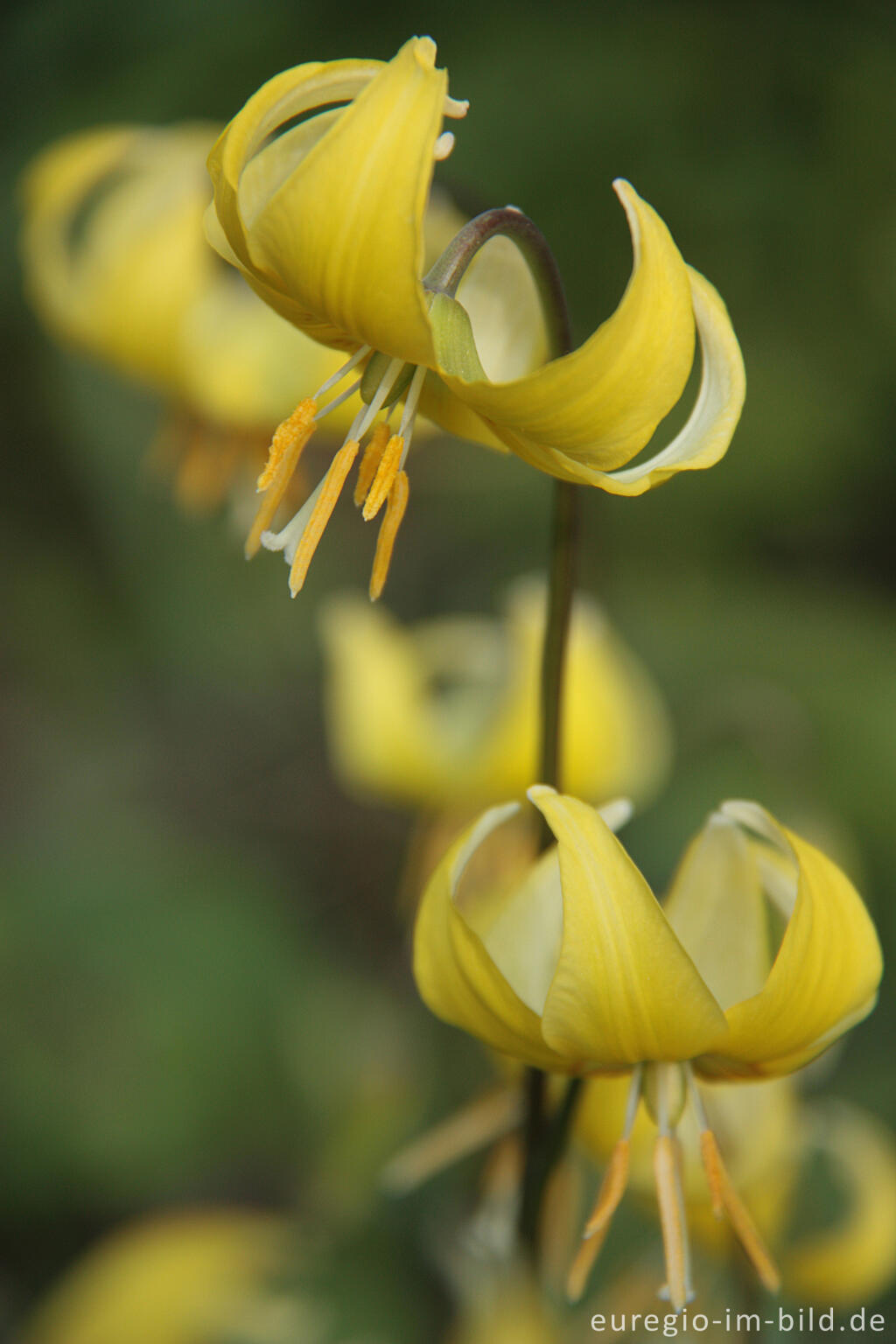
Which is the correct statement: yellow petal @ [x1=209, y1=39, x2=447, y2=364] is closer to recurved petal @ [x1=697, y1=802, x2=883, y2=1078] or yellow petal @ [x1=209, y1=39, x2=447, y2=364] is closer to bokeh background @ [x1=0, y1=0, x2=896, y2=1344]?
recurved petal @ [x1=697, y1=802, x2=883, y2=1078]

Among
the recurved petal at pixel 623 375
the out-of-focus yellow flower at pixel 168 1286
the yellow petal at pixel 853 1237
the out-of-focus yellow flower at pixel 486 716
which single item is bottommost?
the out-of-focus yellow flower at pixel 168 1286

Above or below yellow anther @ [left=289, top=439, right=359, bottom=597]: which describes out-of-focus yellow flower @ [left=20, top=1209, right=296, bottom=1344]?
below

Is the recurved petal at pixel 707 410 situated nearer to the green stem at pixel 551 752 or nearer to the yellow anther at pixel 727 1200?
the green stem at pixel 551 752

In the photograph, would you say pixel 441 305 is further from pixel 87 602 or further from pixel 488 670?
pixel 87 602

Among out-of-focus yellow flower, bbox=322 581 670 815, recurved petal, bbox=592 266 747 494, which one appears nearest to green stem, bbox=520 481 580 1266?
recurved petal, bbox=592 266 747 494

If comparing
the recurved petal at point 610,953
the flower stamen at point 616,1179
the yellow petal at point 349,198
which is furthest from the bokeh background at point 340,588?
the yellow petal at point 349,198

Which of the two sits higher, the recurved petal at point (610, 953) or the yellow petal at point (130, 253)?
the yellow petal at point (130, 253)

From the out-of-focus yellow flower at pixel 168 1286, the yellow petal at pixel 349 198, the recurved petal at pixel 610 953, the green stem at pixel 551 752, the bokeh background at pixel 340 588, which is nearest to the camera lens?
the yellow petal at pixel 349 198
